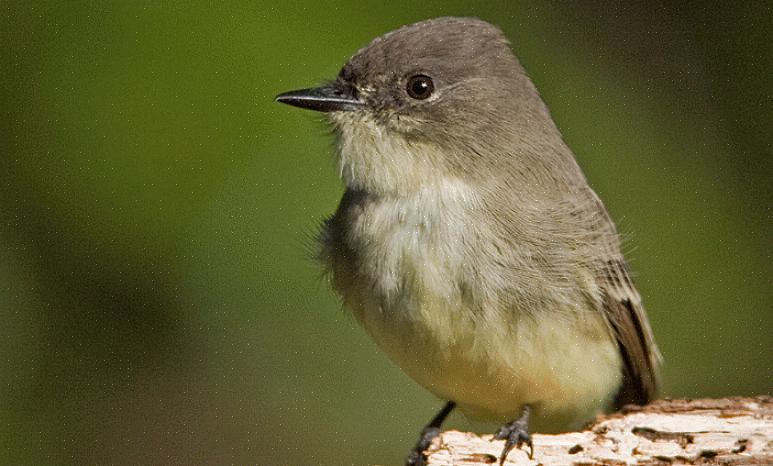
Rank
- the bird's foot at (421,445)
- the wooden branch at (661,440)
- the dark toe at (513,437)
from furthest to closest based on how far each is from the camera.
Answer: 1. the bird's foot at (421,445)
2. the dark toe at (513,437)
3. the wooden branch at (661,440)

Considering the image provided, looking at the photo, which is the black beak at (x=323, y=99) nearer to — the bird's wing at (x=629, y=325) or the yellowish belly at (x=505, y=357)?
the yellowish belly at (x=505, y=357)

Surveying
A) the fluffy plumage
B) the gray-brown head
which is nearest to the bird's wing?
the fluffy plumage

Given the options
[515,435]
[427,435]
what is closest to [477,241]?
[515,435]

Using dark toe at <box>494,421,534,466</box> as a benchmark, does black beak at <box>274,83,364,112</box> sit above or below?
above

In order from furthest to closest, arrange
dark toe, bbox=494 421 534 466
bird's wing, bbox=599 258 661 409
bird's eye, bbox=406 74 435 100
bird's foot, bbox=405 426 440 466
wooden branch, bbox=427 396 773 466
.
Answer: bird's foot, bbox=405 426 440 466 < bird's wing, bbox=599 258 661 409 < bird's eye, bbox=406 74 435 100 < dark toe, bbox=494 421 534 466 < wooden branch, bbox=427 396 773 466

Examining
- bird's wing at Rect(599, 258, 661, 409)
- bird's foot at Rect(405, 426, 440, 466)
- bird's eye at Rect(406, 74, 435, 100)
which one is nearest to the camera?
bird's eye at Rect(406, 74, 435, 100)

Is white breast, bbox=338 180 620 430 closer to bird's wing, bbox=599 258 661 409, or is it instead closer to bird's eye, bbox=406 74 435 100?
bird's wing, bbox=599 258 661 409

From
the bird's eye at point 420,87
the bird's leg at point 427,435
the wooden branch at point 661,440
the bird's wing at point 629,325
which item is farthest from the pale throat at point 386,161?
the bird's leg at point 427,435

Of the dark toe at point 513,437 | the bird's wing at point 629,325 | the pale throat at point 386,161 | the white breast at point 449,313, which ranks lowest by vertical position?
the dark toe at point 513,437

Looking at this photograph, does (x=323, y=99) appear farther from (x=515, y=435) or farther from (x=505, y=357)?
(x=515, y=435)
